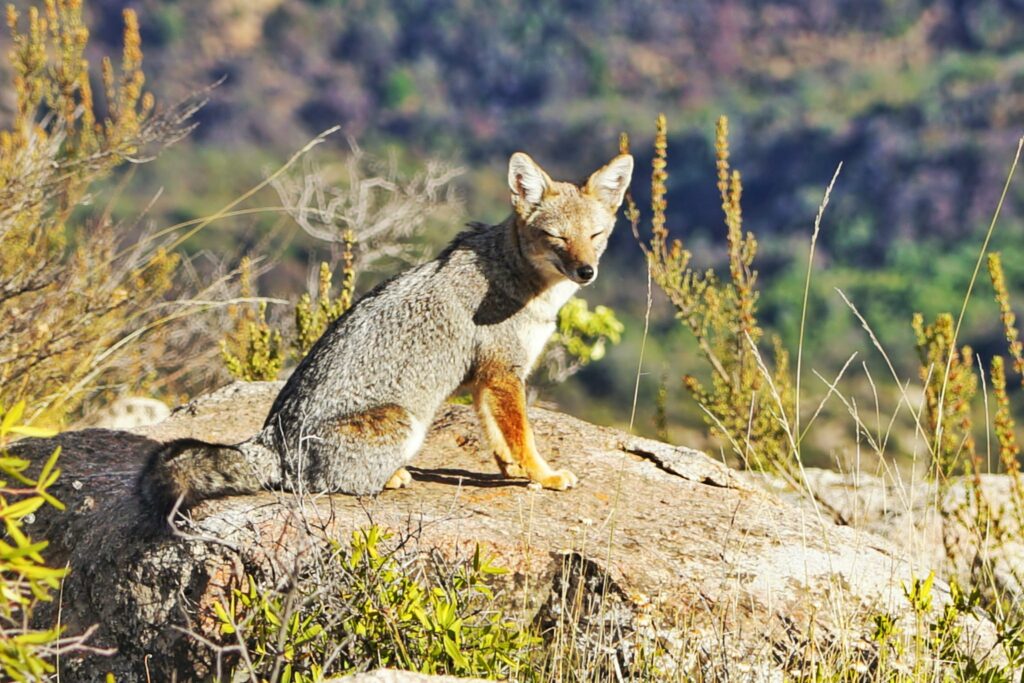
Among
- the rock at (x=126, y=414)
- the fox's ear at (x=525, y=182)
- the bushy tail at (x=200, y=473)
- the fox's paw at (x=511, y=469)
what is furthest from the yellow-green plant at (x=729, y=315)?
the rock at (x=126, y=414)

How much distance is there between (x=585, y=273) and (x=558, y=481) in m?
0.96

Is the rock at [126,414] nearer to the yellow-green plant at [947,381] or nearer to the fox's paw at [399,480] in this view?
the fox's paw at [399,480]

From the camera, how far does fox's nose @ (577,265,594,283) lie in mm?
5414

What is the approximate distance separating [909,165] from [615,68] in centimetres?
1077

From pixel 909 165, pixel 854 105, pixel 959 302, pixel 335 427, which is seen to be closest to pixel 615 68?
pixel 854 105

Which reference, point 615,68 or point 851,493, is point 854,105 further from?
point 851,493

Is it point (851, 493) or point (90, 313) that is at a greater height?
point (90, 313)

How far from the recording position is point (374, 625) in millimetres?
3664

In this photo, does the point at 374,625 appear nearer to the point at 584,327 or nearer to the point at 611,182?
the point at 611,182

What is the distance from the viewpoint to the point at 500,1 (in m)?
36.1

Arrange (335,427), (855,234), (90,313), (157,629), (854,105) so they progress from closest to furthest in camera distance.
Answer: (157,629) → (335,427) → (90,313) → (855,234) → (854,105)

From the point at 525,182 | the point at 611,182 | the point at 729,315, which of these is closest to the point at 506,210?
the point at 729,315

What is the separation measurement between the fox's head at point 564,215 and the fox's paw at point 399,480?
1.18 metres

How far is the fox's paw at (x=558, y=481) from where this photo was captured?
204 inches
